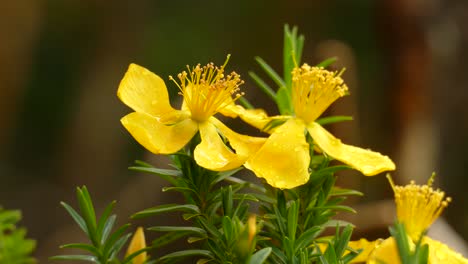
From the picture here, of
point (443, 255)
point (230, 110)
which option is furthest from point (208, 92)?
point (443, 255)

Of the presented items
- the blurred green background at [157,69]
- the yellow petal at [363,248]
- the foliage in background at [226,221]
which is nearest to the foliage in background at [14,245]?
the foliage in background at [226,221]

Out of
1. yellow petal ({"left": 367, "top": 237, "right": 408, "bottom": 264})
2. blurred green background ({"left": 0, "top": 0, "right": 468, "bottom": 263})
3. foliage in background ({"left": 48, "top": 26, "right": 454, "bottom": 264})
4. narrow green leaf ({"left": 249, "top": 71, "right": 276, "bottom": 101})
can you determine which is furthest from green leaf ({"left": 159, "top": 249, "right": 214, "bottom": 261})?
blurred green background ({"left": 0, "top": 0, "right": 468, "bottom": 263})

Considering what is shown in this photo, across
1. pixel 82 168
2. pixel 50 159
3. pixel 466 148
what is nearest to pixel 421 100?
pixel 466 148

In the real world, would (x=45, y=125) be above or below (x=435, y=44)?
below

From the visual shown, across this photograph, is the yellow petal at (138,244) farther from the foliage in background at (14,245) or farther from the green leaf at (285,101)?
the green leaf at (285,101)

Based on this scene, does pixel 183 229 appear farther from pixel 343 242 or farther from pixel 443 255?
pixel 443 255

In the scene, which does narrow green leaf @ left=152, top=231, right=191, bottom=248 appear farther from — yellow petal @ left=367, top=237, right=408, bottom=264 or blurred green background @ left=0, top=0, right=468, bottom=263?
blurred green background @ left=0, top=0, right=468, bottom=263

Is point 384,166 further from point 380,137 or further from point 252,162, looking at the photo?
point 380,137
